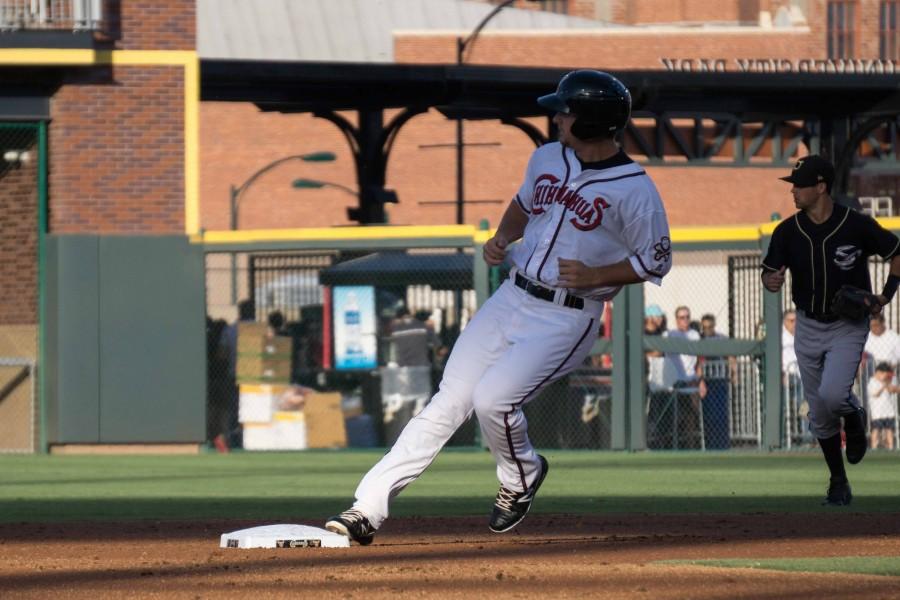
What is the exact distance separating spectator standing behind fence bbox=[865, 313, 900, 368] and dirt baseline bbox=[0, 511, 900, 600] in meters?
8.61

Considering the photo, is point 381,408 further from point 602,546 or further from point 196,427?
point 602,546

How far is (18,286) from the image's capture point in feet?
61.6

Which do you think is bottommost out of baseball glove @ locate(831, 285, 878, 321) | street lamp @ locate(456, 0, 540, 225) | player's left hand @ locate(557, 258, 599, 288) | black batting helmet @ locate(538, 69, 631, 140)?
baseball glove @ locate(831, 285, 878, 321)

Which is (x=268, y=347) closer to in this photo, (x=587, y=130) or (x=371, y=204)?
(x=371, y=204)

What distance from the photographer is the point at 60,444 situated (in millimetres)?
18266

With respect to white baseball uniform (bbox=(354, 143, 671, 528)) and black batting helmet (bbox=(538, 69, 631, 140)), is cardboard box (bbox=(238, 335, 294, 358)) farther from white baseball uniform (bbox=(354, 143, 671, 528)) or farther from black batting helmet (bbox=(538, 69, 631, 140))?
black batting helmet (bbox=(538, 69, 631, 140))

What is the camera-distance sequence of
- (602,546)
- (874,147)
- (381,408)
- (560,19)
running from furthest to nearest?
(560,19), (874,147), (381,408), (602,546)

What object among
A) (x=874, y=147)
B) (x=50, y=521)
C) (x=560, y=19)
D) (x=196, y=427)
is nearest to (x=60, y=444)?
(x=196, y=427)

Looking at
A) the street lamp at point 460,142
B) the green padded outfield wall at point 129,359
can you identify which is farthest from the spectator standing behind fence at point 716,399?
the street lamp at point 460,142

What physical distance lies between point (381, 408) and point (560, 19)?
154ft

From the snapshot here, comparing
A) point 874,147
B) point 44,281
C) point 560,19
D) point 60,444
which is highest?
point 560,19

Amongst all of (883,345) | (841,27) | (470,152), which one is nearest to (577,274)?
(883,345)

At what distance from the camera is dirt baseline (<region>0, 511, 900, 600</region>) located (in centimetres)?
584

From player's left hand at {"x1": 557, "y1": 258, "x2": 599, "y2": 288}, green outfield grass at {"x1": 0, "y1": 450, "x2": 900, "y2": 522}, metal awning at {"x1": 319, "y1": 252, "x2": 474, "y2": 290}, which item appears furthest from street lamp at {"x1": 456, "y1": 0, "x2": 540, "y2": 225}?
player's left hand at {"x1": 557, "y1": 258, "x2": 599, "y2": 288}
